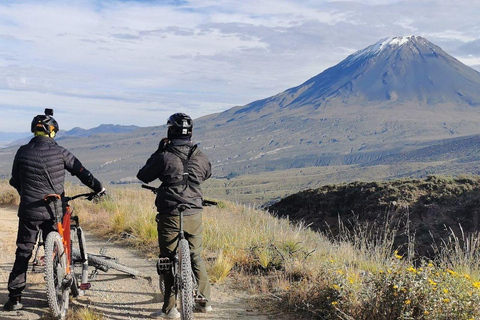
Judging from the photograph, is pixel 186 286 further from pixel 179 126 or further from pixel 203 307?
pixel 179 126

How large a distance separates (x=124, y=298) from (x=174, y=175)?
6.29ft

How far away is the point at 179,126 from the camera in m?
5.05

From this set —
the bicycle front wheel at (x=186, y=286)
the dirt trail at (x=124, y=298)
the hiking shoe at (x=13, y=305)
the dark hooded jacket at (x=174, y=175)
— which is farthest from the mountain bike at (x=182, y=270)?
the hiking shoe at (x=13, y=305)

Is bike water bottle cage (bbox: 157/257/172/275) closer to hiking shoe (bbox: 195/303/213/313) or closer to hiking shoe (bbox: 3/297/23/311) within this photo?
hiking shoe (bbox: 195/303/213/313)

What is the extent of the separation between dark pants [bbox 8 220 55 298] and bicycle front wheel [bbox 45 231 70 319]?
1.14 ft

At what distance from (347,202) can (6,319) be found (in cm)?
1539

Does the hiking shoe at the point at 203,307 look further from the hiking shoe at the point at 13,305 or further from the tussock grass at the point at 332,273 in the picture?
the hiking shoe at the point at 13,305

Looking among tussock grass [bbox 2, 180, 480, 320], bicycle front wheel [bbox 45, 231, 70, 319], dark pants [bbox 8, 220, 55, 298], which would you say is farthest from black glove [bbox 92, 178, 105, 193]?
tussock grass [bbox 2, 180, 480, 320]

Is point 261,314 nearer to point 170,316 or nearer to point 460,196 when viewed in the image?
point 170,316

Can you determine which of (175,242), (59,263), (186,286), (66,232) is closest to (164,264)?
(175,242)

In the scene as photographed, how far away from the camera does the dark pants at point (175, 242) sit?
503 centimetres

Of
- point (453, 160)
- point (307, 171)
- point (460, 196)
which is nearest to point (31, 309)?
point (460, 196)

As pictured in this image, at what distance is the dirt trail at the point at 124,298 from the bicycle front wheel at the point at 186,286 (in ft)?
2.10

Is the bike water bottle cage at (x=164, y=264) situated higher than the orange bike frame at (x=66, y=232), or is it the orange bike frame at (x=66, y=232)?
the orange bike frame at (x=66, y=232)
